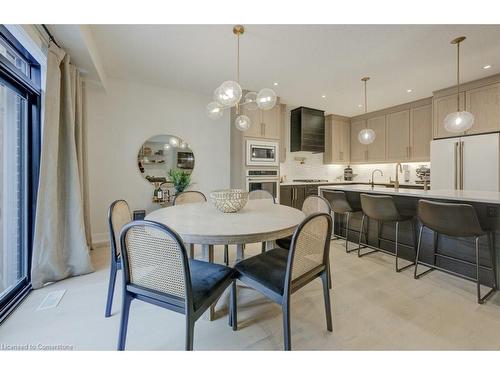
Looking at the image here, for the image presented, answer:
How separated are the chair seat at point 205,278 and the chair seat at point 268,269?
101 mm

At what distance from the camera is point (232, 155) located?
13.9 ft

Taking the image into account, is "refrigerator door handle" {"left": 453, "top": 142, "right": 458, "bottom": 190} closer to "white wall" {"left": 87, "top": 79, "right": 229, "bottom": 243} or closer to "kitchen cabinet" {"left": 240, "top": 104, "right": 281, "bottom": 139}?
"kitchen cabinet" {"left": 240, "top": 104, "right": 281, "bottom": 139}

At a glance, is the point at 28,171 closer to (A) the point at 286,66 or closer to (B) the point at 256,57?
(B) the point at 256,57

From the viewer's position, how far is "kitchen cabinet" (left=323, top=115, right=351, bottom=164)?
5.30 m

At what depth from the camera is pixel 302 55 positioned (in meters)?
2.59

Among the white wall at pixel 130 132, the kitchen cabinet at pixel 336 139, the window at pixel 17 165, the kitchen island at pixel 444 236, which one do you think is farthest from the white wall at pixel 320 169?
the window at pixel 17 165

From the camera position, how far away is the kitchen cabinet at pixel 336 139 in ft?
17.4

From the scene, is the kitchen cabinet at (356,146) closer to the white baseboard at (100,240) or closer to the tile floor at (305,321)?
the tile floor at (305,321)

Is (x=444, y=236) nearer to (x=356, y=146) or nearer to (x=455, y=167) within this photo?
(x=455, y=167)

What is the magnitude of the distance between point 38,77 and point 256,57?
2282 mm

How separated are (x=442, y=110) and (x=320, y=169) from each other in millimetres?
2574

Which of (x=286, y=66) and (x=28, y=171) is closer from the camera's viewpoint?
(x=28, y=171)

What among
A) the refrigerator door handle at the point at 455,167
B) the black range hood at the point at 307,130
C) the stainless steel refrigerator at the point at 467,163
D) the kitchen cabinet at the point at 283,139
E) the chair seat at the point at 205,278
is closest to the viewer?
the chair seat at the point at 205,278
